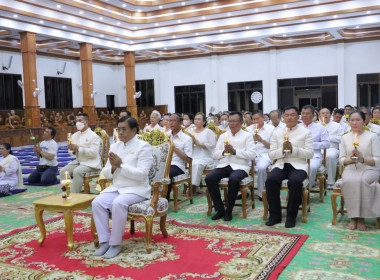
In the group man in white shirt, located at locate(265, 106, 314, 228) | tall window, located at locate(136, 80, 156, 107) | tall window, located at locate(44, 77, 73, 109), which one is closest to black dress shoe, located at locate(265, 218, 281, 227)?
man in white shirt, located at locate(265, 106, 314, 228)

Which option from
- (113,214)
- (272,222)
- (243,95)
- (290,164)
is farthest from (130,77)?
(113,214)

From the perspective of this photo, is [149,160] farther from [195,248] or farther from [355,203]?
[355,203]

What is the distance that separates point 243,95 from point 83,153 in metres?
16.8

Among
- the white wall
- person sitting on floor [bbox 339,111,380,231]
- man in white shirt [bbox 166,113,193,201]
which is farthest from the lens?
the white wall

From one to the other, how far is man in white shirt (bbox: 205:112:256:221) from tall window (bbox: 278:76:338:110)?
631 inches

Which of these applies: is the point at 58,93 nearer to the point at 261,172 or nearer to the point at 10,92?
the point at 10,92

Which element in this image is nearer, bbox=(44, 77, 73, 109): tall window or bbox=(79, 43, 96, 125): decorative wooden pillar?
bbox=(79, 43, 96, 125): decorative wooden pillar

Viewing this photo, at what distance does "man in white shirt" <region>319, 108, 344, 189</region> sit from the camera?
632cm

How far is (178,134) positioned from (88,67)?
13.5 m

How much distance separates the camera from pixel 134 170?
380 centimetres

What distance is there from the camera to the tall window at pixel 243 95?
21781 millimetres

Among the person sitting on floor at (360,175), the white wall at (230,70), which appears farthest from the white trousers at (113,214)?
the white wall at (230,70)

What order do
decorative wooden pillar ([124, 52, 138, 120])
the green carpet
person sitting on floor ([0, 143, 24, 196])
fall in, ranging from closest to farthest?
1. the green carpet
2. person sitting on floor ([0, 143, 24, 196])
3. decorative wooden pillar ([124, 52, 138, 120])

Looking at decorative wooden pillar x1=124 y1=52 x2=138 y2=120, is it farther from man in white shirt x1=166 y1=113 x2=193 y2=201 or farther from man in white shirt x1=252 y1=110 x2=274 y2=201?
man in white shirt x1=166 y1=113 x2=193 y2=201
